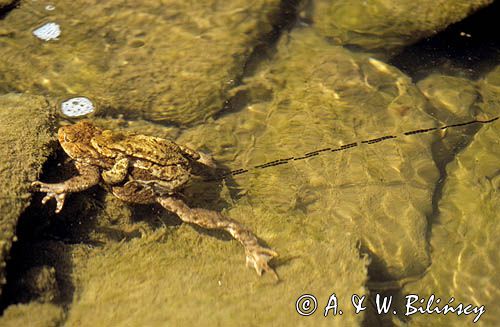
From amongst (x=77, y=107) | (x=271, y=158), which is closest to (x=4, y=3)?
(x=77, y=107)

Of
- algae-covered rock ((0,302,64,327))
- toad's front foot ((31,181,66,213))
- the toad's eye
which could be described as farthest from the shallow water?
the toad's eye

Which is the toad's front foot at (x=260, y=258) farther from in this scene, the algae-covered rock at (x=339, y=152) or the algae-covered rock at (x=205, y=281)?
the algae-covered rock at (x=339, y=152)

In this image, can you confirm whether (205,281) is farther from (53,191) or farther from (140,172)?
(53,191)

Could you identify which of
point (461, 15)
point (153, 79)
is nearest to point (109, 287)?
point (153, 79)

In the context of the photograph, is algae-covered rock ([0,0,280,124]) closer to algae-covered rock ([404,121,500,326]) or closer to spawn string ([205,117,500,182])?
spawn string ([205,117,500,182])

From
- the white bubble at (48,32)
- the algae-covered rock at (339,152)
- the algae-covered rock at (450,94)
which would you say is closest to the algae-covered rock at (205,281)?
the algae-covered rock at (339,152)

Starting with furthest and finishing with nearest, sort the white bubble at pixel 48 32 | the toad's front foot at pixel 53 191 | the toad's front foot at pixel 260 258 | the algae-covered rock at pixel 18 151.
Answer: the white bubble at pixel 48 32, the toad's front foot at pixel 260 258, the toad's front foot at pixel 53 191, the algae-covered rock at pixel 18 151
